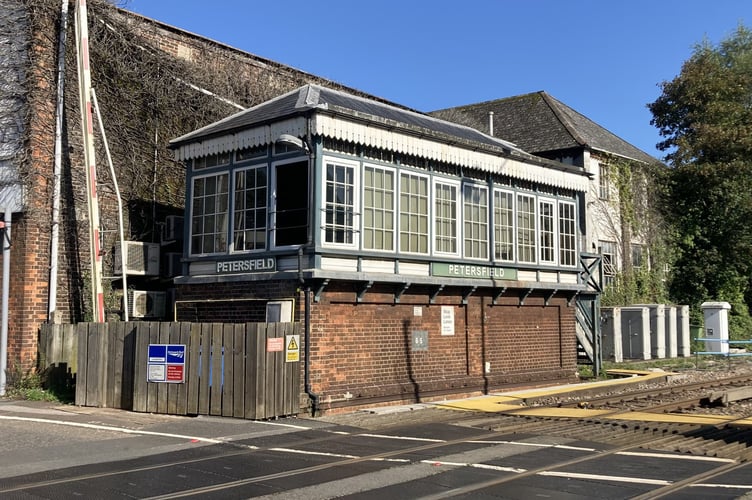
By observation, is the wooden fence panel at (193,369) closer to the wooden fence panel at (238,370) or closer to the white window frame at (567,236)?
the wooden fence panel at (238,370)

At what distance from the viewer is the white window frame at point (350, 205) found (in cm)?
1412

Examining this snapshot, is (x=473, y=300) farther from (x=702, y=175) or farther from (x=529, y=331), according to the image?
(x=702, y=175)

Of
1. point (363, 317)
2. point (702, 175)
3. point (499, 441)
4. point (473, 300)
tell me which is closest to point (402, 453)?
point (499, 441)

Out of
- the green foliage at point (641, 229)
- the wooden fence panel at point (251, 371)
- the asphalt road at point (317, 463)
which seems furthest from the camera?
the green foliage at point (641, 229)

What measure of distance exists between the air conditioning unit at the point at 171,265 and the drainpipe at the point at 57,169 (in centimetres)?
252

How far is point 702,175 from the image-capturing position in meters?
33.6

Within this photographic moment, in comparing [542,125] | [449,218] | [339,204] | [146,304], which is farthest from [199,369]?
[542,125]

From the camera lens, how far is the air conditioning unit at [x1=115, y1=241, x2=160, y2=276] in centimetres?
1719

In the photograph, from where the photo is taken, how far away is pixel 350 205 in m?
14.7

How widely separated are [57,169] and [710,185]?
28.1 meters

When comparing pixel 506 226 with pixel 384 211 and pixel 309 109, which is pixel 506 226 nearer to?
pixel 384 211

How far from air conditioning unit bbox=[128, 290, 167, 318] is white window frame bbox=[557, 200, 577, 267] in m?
10.4

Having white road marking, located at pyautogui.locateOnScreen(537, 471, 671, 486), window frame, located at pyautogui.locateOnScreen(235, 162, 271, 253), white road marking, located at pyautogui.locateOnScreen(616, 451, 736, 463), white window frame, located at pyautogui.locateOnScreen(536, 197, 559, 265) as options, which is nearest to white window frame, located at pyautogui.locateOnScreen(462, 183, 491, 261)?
white window frame, located at pyautogui.locateOnScreen(536, 197, 559, 265)

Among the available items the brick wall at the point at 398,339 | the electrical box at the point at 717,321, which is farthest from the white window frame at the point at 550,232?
the electrical box at the point at 717,321
